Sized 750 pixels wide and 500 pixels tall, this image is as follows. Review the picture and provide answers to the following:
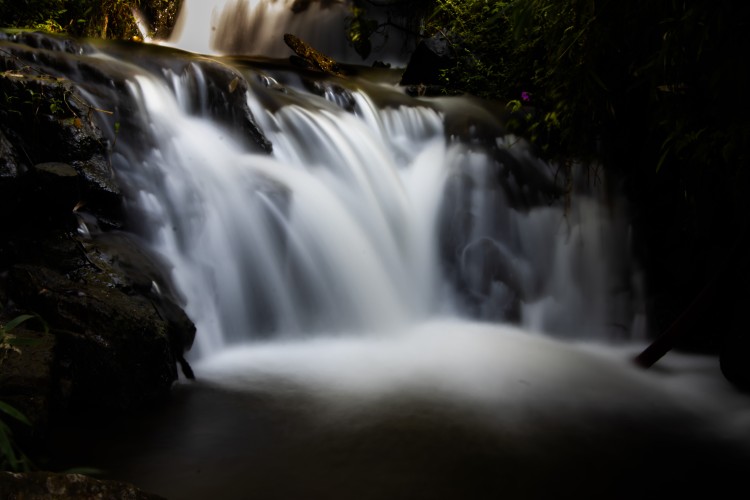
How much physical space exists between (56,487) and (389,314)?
2441mm

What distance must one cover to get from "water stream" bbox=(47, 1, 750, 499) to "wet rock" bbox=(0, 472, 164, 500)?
1.51ft

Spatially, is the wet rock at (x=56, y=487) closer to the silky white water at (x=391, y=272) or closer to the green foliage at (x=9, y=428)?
the green foliage at (x=9, y=428)

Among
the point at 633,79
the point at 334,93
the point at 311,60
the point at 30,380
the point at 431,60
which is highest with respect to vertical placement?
the point at 311,60

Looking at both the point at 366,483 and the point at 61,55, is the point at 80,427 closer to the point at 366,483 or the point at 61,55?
the point at 366,483

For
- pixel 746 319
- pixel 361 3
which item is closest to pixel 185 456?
pixel 746 319

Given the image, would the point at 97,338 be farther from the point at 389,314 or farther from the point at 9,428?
the point at 389,314

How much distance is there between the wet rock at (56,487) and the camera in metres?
1.18

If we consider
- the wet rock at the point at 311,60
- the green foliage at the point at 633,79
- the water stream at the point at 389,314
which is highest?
the wet rock at the point at 311,60

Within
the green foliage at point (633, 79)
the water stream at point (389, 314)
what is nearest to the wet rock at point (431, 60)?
the green foliage at point (633, 79)

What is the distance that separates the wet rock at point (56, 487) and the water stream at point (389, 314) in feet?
1.51

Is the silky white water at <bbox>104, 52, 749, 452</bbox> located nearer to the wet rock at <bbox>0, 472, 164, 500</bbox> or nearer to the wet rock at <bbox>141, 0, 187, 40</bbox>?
the wet rock at <bbox>0, 472, 164, 500</bbox>

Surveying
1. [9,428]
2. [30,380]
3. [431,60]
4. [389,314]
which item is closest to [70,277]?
[30,380]

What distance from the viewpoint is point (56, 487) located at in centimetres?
123

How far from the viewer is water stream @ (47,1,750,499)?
6.59 feet
